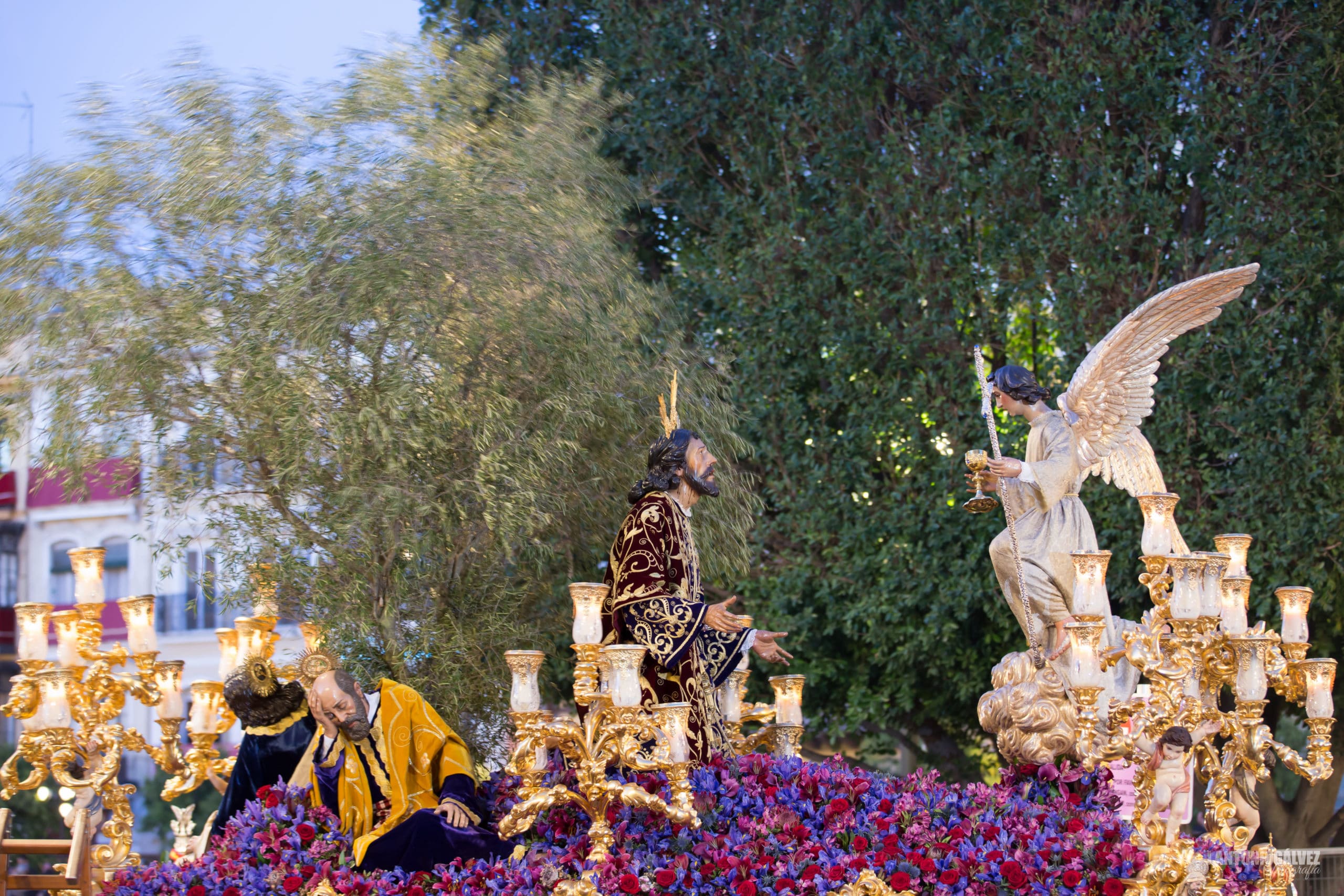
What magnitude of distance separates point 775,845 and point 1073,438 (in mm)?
2841

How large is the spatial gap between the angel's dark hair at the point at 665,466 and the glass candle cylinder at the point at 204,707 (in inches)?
124

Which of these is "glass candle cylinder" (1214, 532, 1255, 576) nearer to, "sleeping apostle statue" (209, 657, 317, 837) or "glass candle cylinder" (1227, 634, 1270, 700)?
"glass candle cylinder" (1227, 634, 1270, 700)

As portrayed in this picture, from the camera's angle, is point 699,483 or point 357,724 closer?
point 357,724

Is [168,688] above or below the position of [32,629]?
below

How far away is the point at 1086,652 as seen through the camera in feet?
20.9

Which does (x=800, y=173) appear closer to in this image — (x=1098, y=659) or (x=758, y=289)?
(x=758, y=289)

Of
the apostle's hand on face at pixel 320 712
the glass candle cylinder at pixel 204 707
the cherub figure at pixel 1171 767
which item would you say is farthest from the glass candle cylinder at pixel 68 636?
the cherub figure at pixel 1171 767

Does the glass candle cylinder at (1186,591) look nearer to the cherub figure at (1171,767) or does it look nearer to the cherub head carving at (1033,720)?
the cherub figure at (1171,767)

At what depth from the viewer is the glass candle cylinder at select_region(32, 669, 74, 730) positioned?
8062 millimetres

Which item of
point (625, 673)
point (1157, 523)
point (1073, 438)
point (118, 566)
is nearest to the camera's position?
point (625, 673)

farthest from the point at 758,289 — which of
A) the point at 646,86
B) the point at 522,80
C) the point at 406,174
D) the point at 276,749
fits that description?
the point at 276,749

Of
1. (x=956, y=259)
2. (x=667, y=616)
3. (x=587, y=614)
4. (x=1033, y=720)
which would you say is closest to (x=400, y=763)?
(x=587, y=614)

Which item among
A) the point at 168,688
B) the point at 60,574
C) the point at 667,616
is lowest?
the point at 168,688

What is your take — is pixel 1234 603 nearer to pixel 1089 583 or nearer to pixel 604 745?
pixel 1089 583
